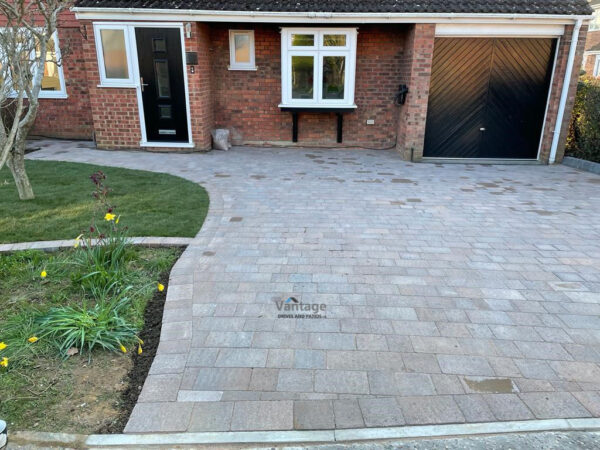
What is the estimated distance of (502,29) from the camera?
8875mm

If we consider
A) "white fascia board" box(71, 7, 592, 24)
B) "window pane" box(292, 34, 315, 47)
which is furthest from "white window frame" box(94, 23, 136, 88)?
"window pane" box(292, 34, 315, 47)

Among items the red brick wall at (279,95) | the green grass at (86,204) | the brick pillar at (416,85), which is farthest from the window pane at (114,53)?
the brick pillar at (416,85)

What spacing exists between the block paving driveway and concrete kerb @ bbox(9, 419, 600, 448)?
0.06m

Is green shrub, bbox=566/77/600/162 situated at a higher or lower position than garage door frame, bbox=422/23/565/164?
lower

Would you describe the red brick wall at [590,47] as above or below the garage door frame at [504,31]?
above

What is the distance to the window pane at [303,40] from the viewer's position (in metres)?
9.82

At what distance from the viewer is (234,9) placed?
29.6 ft

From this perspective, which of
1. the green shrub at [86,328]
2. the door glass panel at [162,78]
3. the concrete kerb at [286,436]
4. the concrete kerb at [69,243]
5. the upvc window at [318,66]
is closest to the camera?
the concrete kerb at [286,436]

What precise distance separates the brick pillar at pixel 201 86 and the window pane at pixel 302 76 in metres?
2.04

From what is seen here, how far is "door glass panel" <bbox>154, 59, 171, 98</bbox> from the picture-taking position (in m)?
9.51

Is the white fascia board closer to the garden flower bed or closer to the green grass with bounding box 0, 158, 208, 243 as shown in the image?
the green grass with bounding box 0, 158, 208, 243

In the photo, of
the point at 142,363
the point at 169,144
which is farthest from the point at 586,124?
the point at 142,363
